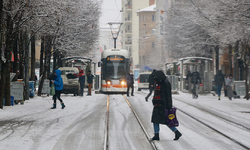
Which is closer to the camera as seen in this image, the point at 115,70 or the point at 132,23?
the point at 115,70

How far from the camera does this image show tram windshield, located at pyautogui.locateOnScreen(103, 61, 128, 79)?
2761 cm

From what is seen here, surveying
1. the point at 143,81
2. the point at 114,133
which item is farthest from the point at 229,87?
the point at 143,81

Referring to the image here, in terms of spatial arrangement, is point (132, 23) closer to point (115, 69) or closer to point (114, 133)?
point (115, 69)

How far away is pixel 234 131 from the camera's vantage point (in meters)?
10.4

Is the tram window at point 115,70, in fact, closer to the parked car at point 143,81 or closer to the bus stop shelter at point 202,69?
the bus stop shelter at point 202,69

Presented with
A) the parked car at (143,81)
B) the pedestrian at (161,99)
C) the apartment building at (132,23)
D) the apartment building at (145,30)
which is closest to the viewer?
the pedestrian at (161,99)

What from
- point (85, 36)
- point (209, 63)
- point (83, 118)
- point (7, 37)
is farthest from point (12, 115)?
point (85, 36)

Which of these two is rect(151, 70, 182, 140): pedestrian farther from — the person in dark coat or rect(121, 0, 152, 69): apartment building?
rect(121, 0, 152, 69): apartment building

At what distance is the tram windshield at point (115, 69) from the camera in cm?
2761

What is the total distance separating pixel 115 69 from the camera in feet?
90.8

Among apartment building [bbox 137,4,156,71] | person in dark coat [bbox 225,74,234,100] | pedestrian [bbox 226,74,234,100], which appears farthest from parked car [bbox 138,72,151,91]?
apartment building [bbox 137,4,156,71]

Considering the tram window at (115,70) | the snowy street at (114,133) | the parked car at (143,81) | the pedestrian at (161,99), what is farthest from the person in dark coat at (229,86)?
the parked car at (143,81)

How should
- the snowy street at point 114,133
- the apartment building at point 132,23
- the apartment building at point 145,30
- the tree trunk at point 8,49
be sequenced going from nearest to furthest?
the snowy street at point 114,133, the tree trunk at point 8,49, the apartment building at point 145,30, the apartment building at point 132,23

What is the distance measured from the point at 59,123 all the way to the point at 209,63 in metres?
19.8
